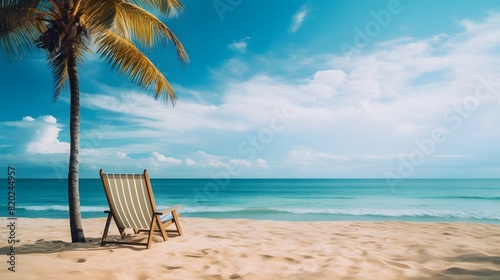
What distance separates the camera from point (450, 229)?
6234 mm

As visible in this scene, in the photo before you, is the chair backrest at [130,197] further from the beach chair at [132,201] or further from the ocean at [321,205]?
the ocean at [321,205]

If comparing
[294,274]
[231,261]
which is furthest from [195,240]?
[294,274]

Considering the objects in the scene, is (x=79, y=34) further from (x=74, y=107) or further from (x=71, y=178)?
(x=71, y=178)

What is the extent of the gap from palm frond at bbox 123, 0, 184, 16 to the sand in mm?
4232

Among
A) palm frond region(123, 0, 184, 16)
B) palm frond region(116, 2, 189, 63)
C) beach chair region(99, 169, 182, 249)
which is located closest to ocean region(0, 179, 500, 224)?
beach chair region(99, 169, 182, 249)

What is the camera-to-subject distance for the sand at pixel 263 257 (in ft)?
9.77

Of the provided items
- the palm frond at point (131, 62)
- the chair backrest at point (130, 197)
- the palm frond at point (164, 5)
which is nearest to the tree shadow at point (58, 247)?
the chair backrest at point (130, 197)

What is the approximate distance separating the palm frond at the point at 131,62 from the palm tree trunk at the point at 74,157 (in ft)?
2.71

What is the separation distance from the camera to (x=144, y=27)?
5.64 m

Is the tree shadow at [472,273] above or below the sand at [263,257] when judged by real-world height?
above

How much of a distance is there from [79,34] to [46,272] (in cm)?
363

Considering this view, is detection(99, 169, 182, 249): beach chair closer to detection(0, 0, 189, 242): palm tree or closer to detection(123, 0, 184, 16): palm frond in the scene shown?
detection(0, 0, 189, 242): palm tree

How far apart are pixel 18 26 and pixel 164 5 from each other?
2568mm

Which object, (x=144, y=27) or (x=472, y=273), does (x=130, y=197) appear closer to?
(x=144, y=27)
